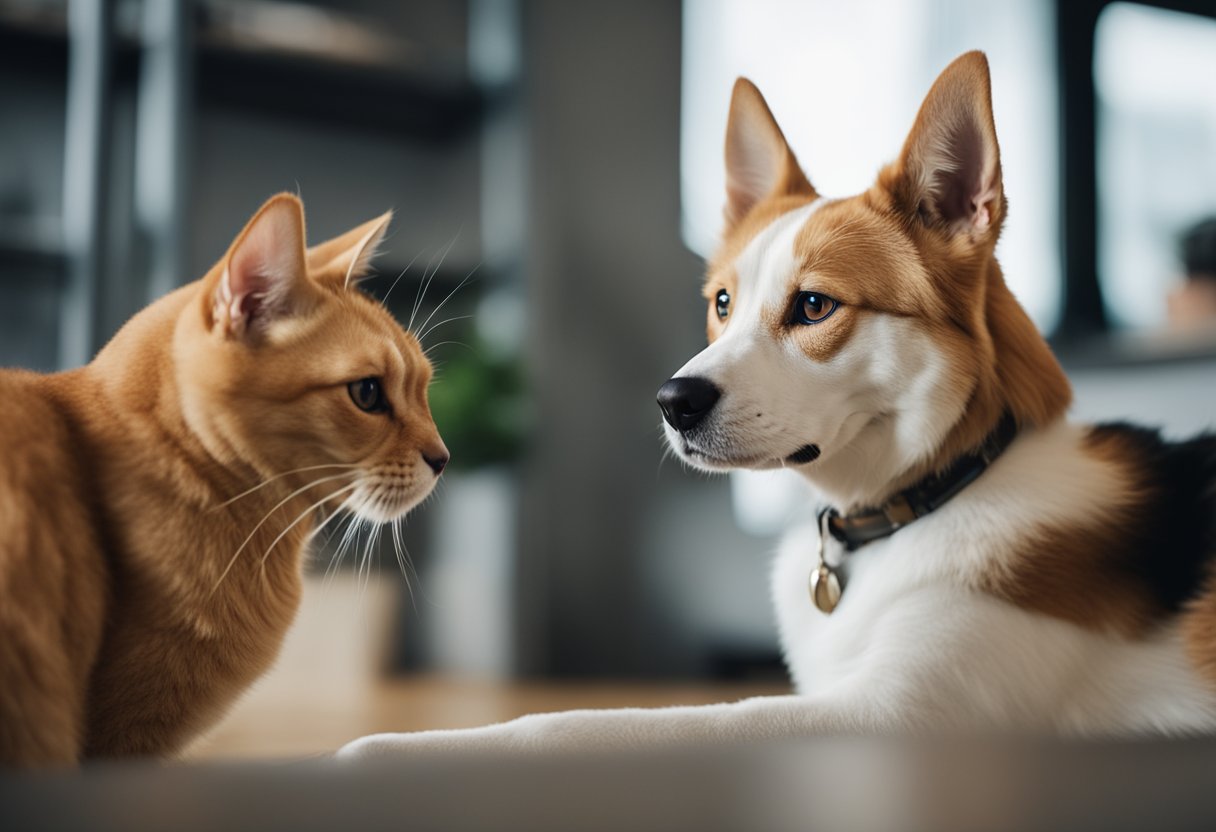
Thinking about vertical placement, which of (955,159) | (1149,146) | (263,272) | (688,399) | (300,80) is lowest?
(688,399)

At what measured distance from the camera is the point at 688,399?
0.99m

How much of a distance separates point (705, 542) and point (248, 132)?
1770mm

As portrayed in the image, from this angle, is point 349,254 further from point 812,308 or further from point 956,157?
point 956,157

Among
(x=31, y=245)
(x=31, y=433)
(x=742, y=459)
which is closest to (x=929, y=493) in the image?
(x=742, y=459)

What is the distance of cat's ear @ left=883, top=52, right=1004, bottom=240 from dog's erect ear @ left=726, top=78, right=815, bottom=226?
181mm

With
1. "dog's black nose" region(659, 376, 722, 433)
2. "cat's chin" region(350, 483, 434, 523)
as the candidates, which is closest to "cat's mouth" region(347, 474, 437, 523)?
"cat's chin" region(350, 483, 434, 523)

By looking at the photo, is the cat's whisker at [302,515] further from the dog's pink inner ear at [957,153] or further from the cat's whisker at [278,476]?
the dog's pink inner ear at [957,153]

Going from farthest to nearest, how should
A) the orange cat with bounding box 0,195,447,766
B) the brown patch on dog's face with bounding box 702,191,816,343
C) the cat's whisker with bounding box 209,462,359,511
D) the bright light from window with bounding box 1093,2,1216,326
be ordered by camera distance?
the bright light from window with bounding box 1093,2,1216,326 < the brown patch on dog's face with bounding box 702,191,816,343 < the cat's whisker with bounding box 209,462,359,511 < the orange cat with bounding box 0,195,447,766

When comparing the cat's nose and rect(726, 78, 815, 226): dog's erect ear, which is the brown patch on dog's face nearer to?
rect(726, 78, 815, 226): dog's erect ear

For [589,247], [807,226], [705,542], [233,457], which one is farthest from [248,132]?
[233,457]

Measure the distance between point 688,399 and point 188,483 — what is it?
0.46 m

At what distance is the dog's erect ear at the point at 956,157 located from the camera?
947 mm

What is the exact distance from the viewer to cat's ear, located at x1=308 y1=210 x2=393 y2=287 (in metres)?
0.82

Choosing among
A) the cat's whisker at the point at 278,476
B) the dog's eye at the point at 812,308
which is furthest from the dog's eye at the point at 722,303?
the cat's whisker at the point at 278,476
